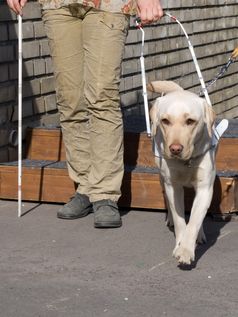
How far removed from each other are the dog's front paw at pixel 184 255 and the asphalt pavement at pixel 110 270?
87mm

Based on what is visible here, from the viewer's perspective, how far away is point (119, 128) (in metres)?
6.36

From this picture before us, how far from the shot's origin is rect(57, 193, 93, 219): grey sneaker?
21.5ft

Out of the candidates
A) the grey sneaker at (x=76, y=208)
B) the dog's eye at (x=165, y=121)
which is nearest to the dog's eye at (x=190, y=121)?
the dog's eye at (x=165, y=121)

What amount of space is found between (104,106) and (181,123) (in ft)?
3.48

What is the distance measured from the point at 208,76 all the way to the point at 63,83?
5.35 metres

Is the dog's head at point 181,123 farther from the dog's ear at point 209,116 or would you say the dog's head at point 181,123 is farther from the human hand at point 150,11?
the human hand at point 150,11

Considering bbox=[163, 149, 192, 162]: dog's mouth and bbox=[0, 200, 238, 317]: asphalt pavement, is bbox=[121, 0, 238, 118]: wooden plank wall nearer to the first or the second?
bbox=[0, 200, 238, 317]: asphalt pavement

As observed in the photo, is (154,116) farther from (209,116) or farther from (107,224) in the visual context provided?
(107,224)

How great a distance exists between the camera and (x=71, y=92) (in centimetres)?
643

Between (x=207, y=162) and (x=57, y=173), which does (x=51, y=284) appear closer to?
(x=207, y=162)

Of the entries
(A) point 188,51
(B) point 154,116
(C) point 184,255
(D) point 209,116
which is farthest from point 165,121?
(A) point 188,51

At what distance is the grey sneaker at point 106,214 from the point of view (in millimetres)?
6273

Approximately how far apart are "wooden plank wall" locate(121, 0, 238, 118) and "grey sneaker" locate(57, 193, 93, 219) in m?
2.74

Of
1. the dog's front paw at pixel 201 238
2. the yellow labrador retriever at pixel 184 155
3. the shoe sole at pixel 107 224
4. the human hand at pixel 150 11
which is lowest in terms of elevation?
the shoe sole at pixel 107 224
